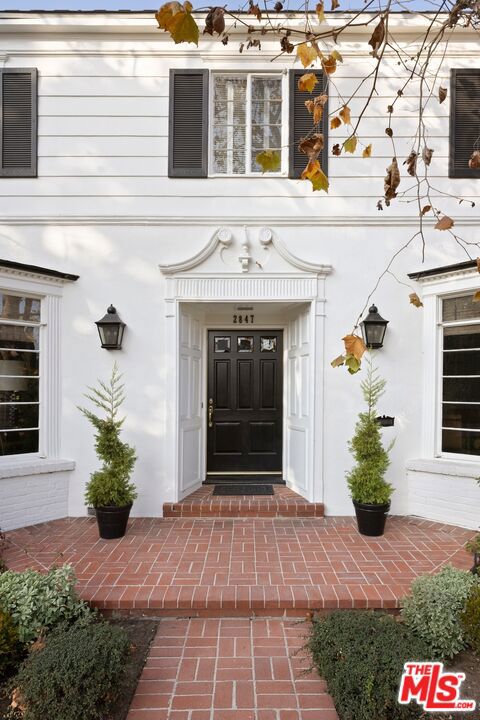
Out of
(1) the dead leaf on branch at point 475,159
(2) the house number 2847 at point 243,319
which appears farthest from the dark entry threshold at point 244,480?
(1) the dead leaf on branch at point 475,159

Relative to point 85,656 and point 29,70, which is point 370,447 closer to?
point 85,656

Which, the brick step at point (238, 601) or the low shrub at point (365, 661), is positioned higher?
the low shrub at point (365, 661)

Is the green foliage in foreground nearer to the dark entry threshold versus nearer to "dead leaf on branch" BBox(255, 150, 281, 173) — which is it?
the dark entry threshold

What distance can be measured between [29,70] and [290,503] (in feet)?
21.2

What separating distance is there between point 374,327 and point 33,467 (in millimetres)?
4548

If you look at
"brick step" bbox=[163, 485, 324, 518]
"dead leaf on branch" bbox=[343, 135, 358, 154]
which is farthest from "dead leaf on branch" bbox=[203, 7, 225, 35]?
"brick step" bbox=[163, 485, 324, 518]

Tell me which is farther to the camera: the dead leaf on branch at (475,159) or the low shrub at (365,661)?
the low shrub at (365,661)

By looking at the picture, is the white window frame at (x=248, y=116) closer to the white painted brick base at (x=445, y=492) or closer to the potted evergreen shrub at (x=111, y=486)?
the potted evergreen shrub at (x=111, y=486)

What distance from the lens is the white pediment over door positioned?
207 inches

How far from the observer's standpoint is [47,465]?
16.9 ft

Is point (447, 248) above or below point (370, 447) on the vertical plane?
above

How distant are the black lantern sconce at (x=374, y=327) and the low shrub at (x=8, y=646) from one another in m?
4.47

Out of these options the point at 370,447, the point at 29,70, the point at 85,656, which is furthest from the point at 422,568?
the point at 29,70

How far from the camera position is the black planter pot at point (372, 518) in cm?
458
